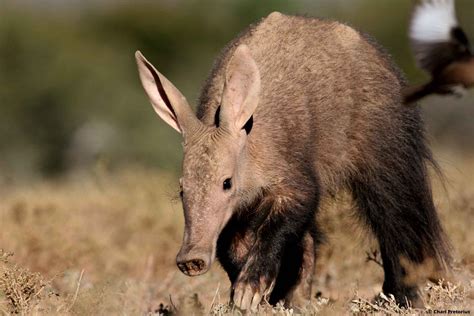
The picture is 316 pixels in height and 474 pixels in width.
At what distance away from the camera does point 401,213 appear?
28.0ft

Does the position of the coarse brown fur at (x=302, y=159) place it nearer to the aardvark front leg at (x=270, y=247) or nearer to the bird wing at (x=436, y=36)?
the aardvark front leg at (x=270, y=247)

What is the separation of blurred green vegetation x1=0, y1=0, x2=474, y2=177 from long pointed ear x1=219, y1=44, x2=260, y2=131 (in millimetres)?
10831

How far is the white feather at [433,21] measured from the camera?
18.0 ft

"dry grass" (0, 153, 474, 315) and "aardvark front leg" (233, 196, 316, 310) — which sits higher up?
"aardvark front leg" (233, 196, 316, 310)

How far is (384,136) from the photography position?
8375 mm

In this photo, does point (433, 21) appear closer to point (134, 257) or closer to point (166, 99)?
point (166, 99)

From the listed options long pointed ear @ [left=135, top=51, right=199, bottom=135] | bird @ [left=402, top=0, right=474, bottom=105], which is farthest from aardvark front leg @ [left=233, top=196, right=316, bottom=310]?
bird @ [left=402, top=0, right=474, bottom=105]

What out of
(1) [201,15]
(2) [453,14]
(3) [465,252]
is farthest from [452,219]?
(1) [201,15]

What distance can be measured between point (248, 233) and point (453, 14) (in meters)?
2.69

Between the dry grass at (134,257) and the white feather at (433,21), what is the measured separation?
5.78ft

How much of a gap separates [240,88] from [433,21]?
→ 205cm

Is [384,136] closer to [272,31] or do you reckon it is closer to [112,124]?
[272,31]

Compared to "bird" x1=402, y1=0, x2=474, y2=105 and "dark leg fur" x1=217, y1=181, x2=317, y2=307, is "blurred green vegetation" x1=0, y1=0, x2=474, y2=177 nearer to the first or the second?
"dark leg fur" x1=217, y1=181, x2=317, y2=307

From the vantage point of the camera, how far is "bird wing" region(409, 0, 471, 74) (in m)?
5.43
